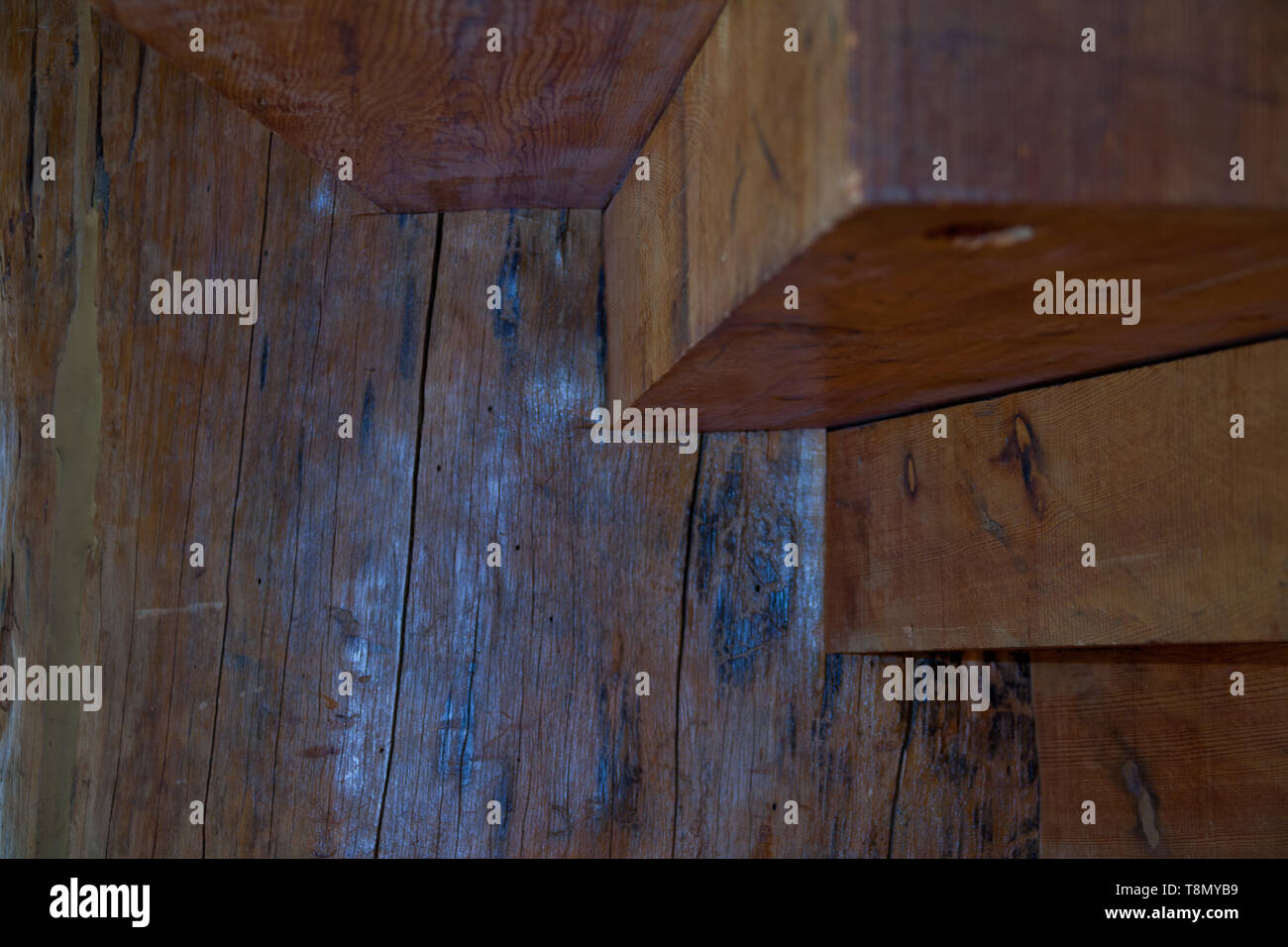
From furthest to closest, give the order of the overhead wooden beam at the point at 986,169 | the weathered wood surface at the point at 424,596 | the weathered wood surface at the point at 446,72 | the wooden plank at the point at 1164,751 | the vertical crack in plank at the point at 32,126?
the vertical crack in plank at the point at 32,126
the weathered wood surface at the point at 424,596
the wooden plank at the point at 1164,751
the weathered wood surface at the point at 446,72
the overhead wooden beam at the point at 986,169

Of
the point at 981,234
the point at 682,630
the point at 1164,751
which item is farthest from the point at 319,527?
the point at 1164,751

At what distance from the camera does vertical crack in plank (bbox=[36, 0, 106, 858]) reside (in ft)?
5.13

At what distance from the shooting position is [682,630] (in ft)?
5.06

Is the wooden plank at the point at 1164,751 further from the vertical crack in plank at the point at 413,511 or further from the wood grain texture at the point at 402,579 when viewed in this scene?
the vertical crack in plank at the point at 413,511

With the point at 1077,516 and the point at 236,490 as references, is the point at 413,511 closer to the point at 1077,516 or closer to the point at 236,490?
the point at 236,490

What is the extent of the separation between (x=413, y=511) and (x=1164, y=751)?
1.22 metres

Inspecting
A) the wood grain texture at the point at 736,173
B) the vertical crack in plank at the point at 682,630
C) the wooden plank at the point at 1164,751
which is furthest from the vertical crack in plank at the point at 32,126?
the wooden plank at the point at 1164,751

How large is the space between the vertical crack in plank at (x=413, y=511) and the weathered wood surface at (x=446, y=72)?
0.76 feet

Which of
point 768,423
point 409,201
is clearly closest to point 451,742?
point 768,423

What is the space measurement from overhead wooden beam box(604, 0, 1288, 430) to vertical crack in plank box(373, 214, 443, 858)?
2.51 ft

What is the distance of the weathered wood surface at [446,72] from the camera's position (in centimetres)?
87
